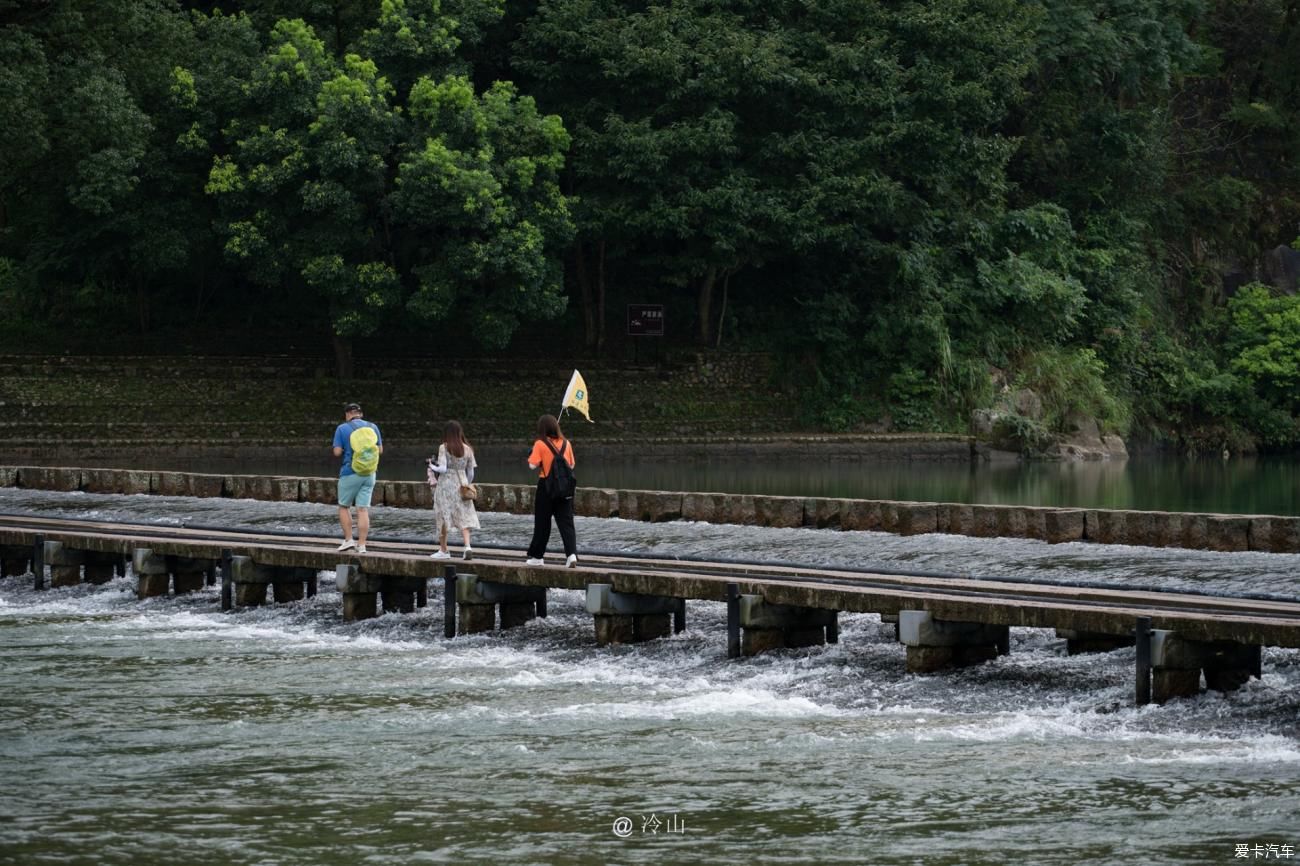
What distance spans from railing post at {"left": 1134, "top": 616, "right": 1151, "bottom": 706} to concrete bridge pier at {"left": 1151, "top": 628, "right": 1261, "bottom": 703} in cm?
4

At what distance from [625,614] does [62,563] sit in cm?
963

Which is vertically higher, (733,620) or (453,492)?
(453,492)

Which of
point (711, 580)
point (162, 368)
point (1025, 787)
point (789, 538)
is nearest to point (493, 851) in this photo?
point (1025, 787)

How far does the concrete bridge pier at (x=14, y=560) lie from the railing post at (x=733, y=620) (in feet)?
41.9

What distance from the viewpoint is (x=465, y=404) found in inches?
2125

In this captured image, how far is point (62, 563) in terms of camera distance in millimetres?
26172

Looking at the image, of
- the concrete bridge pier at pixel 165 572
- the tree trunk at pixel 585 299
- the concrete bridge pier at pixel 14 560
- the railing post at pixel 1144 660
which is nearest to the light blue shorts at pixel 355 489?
the concrete bridge pier at pixel 165 572

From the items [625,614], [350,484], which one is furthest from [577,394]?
[625,614]

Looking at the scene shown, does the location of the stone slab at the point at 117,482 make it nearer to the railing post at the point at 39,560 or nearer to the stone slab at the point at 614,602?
the railing post at the point at 39,560

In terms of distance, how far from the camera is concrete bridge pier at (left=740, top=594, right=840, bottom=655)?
61.8ft

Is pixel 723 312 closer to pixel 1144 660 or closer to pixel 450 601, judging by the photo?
pixel 450 601

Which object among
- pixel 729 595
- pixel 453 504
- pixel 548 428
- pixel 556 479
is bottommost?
pixel 729 595

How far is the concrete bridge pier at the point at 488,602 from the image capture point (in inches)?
830

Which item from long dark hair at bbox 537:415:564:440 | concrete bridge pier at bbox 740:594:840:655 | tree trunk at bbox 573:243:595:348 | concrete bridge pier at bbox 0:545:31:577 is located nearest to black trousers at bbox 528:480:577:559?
long dark hair at bbox 537:415:564:440
